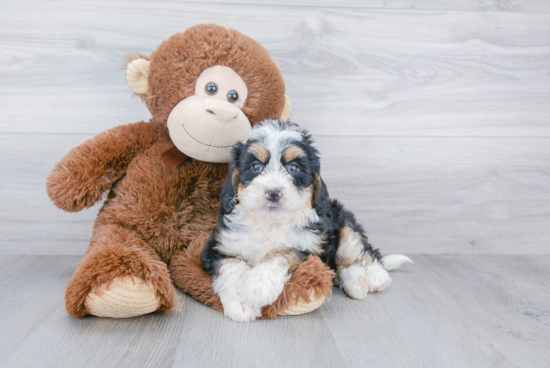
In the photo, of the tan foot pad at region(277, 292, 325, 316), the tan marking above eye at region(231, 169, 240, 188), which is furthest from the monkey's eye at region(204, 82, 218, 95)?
the tan foot pad at region(277, 292, 325, 316)

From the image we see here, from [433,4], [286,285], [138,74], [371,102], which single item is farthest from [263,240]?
[433,4]

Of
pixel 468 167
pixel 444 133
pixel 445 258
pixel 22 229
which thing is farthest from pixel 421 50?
pixel 22 229

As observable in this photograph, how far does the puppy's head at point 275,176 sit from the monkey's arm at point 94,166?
54 cm

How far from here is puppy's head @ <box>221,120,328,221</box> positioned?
4.85 ft

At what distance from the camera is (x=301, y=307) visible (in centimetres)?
155

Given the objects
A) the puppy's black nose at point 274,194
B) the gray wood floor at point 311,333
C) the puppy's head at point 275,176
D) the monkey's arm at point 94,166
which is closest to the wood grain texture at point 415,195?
the gray wood floor at point 311,333

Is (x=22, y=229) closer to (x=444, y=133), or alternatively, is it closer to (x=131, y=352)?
(x=131, y=352)

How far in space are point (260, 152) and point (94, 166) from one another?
0.74m

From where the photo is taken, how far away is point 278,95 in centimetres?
182

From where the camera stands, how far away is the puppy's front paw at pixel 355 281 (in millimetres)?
1773

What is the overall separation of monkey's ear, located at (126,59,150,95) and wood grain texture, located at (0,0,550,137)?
1.73 feet

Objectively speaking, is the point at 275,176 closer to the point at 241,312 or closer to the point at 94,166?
the point at 241,312

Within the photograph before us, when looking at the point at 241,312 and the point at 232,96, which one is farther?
the point at 232,96

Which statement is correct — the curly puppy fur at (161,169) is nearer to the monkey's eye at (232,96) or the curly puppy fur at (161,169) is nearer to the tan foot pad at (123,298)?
the monkey's eye at (232,96)
